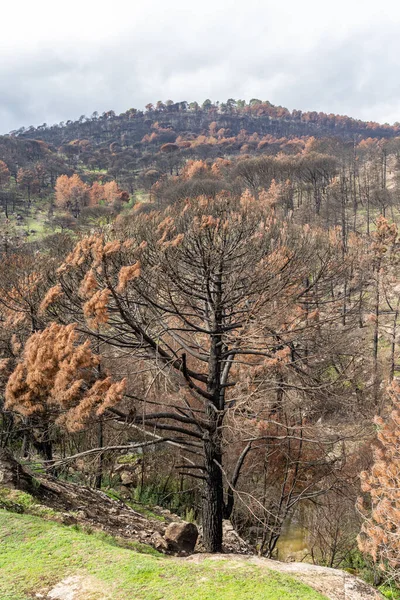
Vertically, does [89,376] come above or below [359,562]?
above

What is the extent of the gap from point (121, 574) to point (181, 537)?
433 centimetres

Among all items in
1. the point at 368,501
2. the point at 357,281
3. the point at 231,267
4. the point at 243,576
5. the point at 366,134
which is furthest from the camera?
the point at 366,134

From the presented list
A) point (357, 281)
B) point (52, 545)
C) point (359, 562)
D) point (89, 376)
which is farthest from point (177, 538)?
point (357, 281)

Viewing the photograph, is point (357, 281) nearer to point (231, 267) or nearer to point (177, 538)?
point (231, 267)

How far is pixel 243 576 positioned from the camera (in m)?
4.42

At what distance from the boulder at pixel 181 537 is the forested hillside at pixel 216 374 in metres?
0.33

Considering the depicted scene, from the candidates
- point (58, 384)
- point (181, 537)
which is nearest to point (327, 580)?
point (181, 537)

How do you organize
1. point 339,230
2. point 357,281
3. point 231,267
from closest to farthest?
1. point 231,267
2. point 357,281
3. point 339,230

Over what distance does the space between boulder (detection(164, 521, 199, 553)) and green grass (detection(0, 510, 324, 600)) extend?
333 centimetres

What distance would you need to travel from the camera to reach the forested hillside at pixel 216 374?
6457mm

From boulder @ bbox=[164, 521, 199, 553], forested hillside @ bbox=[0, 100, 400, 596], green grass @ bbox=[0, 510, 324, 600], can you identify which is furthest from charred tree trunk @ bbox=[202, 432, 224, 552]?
green grass @ bbox=[0, 510, 324, 600]

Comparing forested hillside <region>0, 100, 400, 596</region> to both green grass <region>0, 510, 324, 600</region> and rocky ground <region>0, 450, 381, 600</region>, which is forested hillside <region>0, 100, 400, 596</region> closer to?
rocky ground <region>0, 450, 381, 600</region>

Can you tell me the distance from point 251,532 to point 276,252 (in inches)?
505

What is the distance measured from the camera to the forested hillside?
6.46m
